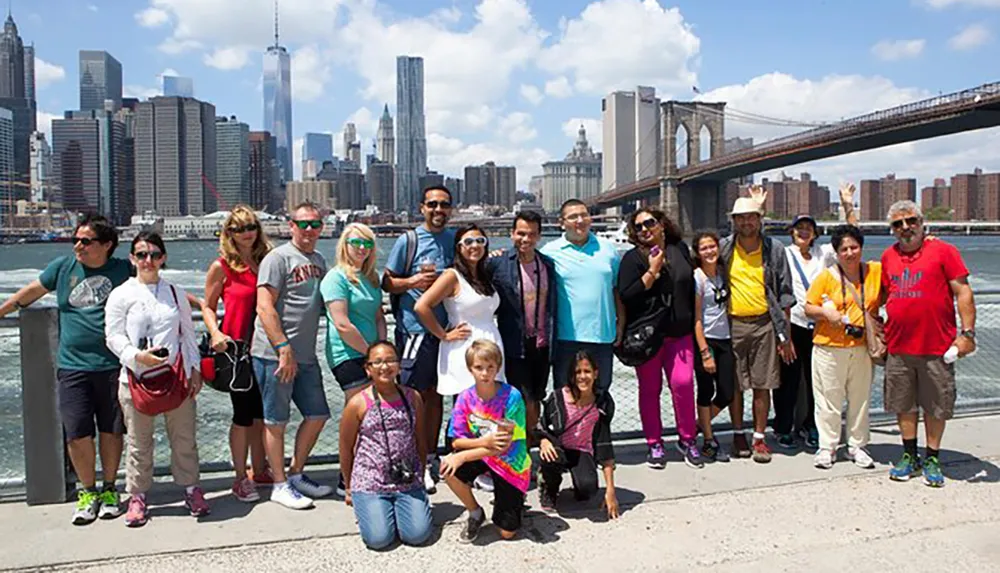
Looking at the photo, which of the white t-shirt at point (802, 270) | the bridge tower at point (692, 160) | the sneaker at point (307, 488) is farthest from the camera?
the bridge tower at point (692, 160)

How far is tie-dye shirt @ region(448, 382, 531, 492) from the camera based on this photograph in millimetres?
3398

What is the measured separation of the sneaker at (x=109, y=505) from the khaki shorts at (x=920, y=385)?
378 centimetres

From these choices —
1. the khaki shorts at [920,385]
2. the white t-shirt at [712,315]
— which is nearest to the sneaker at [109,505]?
the white t-shirt at [712,315]

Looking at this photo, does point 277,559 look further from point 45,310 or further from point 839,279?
point 839,279

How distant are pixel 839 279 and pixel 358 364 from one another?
258 cm

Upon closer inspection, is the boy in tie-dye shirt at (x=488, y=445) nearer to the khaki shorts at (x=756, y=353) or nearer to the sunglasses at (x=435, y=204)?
the sunglasses at (x=435, y=204)

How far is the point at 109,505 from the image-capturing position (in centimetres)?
356

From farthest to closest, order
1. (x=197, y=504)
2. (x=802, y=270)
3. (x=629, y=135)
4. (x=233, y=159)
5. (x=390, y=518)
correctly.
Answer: (x=233, y=159), (x=629, y=135), (x=802, y=270), (x=197, y=504), (x=390, y=518)

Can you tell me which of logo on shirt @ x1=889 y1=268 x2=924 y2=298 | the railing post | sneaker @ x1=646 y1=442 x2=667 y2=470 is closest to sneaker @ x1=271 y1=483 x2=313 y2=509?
the railing post

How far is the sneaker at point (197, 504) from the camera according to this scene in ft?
11.6

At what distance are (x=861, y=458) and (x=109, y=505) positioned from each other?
3.74 m

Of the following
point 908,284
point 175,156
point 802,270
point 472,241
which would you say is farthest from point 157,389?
point 175,156

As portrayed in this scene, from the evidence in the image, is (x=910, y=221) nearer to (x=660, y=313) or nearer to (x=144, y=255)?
(x=660, y=313)

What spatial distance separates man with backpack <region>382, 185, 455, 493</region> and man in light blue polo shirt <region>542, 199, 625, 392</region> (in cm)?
59
